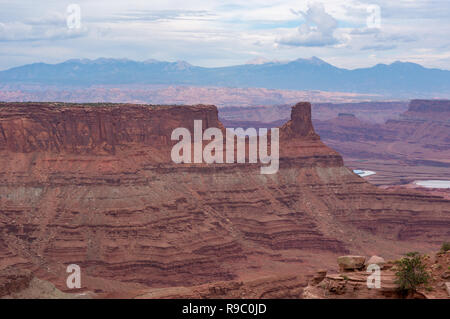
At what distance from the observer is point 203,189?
95500 millimetres

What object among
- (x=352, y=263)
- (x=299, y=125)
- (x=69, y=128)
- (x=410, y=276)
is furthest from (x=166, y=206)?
(x=410, y=276)

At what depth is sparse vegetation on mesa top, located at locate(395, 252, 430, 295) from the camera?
28641 millimetres

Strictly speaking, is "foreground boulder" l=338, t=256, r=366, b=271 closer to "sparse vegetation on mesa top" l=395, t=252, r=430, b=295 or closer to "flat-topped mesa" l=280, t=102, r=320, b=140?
"sparse vegetation on mesa top" l=395, t=252, r=430, b=295

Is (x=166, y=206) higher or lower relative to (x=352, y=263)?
lower

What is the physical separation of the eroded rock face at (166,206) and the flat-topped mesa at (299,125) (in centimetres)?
18

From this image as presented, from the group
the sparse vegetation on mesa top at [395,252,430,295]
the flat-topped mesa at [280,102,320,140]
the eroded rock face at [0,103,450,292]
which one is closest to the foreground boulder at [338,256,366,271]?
the sparse vegetation on mesa top at [395,252,430,295]

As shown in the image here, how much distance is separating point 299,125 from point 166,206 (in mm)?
30770

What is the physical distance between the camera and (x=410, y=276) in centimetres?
2883

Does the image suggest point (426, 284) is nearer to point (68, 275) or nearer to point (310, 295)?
point (310, 295)

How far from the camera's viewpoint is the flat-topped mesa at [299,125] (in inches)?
4258

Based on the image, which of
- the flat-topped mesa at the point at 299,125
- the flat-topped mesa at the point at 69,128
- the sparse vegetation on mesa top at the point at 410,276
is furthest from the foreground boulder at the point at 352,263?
the flat-topped mesa at the point at 299,125

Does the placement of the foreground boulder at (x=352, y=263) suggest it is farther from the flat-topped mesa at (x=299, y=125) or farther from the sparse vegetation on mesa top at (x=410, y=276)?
the flat-topped mesa at (x=299, y=125)

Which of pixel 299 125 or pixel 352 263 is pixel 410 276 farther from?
pixel 299 125
